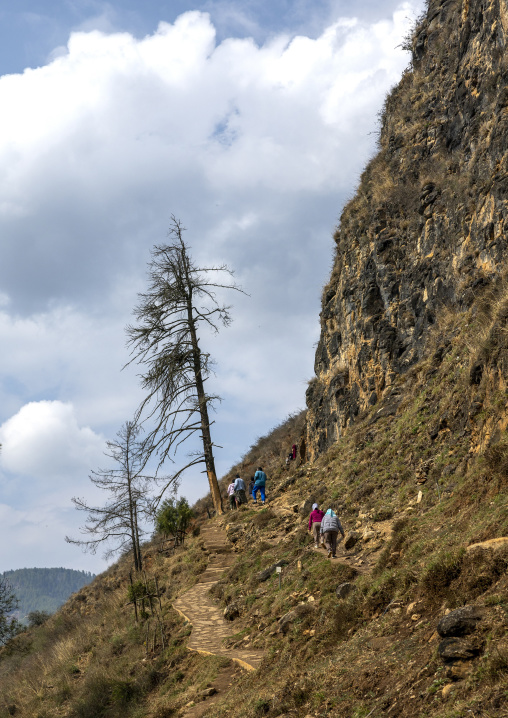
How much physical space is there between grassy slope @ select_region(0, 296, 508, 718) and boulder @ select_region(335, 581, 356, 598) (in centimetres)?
13

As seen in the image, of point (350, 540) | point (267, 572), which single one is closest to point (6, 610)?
point (267, 572)

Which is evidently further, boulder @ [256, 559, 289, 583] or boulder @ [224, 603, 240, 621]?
boulder @ [256, 559, 289, 583]

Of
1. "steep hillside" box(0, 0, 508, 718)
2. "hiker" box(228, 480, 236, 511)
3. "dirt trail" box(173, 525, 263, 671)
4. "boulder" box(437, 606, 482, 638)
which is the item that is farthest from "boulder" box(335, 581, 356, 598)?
"hiker" box(228, 480, 236, 511)

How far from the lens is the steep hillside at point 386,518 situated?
6.05 m

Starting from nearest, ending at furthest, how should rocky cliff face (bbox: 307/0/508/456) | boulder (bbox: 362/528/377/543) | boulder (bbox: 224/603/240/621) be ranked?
boulder (bbox: 362/528/377/543), boulder (bbox: 224/603/240/621), rocky cliff face (bbox: 307/0/508/456)

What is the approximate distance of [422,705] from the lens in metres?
4.78

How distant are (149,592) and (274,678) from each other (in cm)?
869

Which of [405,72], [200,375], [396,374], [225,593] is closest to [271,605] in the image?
[225,593]

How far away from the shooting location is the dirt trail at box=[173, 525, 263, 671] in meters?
9.74

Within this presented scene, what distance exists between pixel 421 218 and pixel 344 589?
43.4ft

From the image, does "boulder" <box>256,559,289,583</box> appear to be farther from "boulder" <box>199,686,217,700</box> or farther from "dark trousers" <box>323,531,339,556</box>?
"boulder" <box>199,686,217,700</box>

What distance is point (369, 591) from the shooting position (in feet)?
26.3

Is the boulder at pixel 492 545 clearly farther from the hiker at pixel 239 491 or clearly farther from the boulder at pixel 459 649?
the hiker at pixel 239 491

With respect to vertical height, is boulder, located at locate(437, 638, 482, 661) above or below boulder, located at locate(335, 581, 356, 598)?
below
